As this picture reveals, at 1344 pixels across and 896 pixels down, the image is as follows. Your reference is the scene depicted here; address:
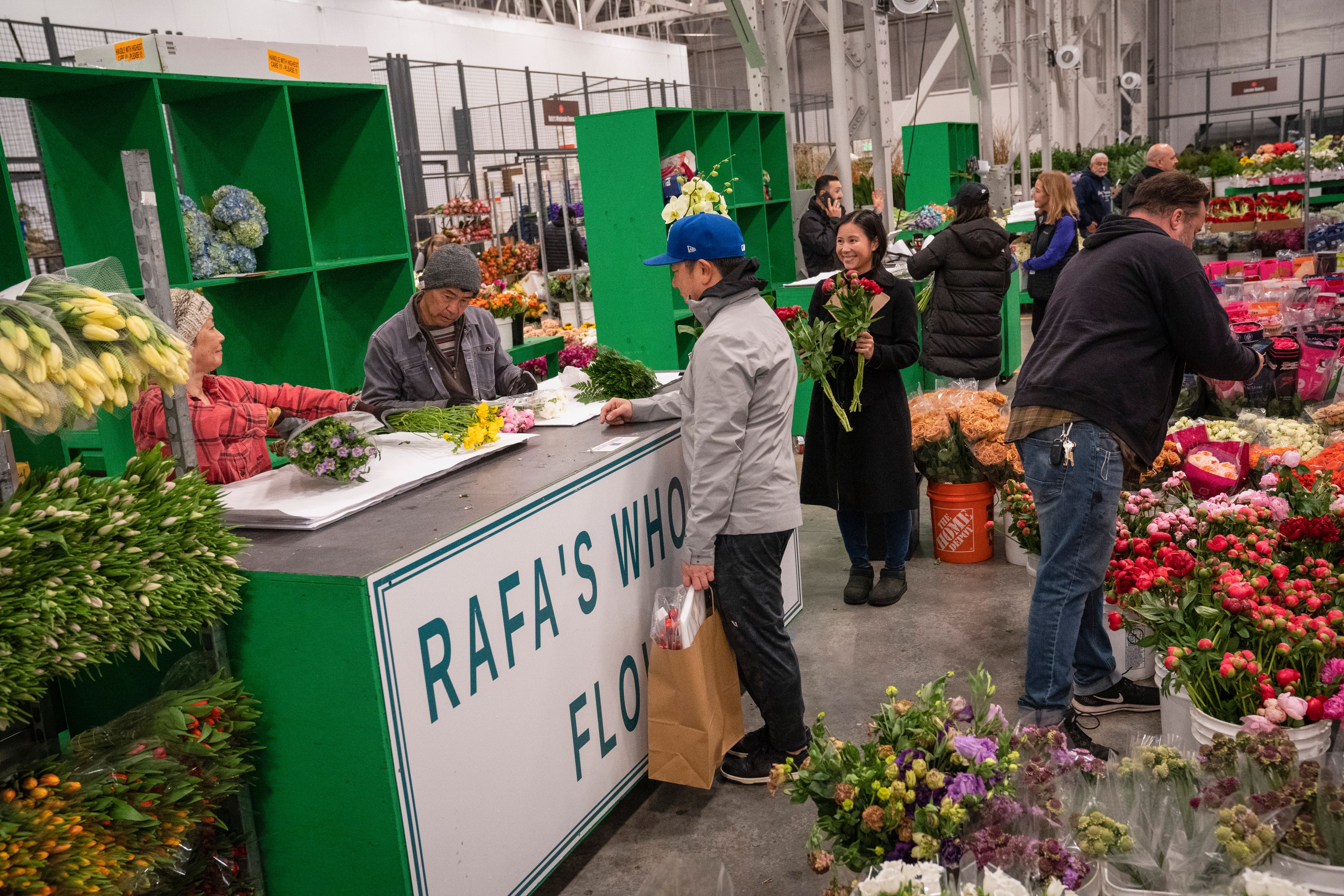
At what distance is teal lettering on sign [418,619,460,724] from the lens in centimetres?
210

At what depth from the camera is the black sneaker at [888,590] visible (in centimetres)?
432

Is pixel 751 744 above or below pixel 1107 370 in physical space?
below

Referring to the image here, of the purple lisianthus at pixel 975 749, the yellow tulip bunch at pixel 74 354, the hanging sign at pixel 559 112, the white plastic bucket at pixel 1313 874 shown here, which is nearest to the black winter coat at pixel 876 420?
the purple lisianthus at pixel 975 749

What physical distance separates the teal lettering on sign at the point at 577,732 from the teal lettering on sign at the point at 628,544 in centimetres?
35

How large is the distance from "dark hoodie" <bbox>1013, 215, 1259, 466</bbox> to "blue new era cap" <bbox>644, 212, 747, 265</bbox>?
879mm

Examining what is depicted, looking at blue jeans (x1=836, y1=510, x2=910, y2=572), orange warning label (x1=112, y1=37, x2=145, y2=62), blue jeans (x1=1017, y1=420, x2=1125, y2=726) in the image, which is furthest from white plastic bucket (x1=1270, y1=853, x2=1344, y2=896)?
orange warning label (x1=112, y1=37, x2=145, y2=62)

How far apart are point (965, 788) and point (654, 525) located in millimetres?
1546

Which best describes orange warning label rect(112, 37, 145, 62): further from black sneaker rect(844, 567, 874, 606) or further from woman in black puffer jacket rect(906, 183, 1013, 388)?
woman in black puffer jacket rect(906, 183, 1013, 388)

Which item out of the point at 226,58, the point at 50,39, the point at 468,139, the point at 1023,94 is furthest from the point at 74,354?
the point at 1023,94

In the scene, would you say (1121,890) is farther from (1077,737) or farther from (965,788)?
(1077,737)

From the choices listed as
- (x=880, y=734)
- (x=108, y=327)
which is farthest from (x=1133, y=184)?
(x=108, y=327)

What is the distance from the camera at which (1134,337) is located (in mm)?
Result: 2682

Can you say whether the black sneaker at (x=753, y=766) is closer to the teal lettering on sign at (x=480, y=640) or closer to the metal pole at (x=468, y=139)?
the teal lettering on sign at (x=480, y=640)

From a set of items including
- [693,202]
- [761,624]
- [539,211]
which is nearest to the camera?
[761,624]
